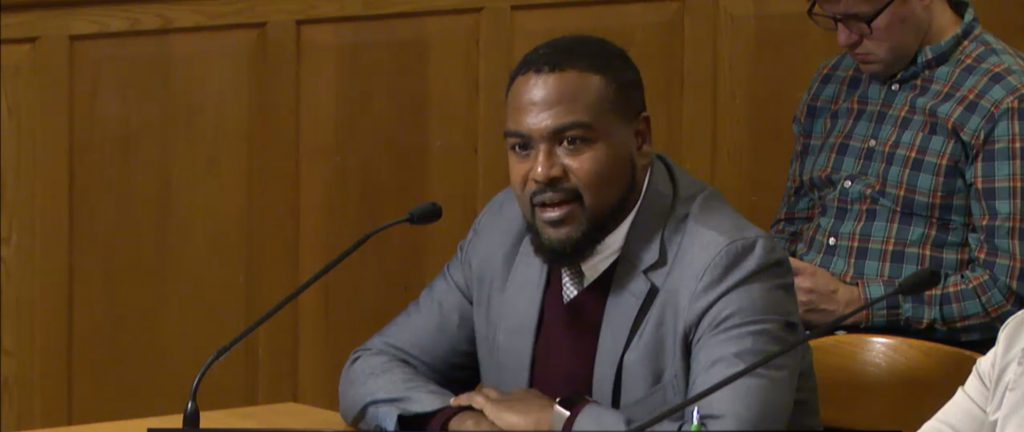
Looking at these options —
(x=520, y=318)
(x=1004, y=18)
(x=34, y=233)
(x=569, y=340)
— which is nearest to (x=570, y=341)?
(x=569, y=340)

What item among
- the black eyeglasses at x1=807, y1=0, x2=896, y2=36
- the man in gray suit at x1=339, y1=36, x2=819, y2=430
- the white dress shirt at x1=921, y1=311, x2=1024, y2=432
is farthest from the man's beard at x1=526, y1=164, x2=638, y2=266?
the black eyeglasses at x1=807, y1=0, x2=896, y2=36

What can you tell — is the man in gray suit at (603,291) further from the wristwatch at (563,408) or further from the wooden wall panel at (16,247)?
the wooden wall panel at (16,247)

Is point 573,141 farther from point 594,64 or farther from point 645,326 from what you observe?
point 645,326

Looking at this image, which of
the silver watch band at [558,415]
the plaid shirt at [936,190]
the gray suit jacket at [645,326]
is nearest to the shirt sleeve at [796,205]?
the plaid shirt at [936,190]

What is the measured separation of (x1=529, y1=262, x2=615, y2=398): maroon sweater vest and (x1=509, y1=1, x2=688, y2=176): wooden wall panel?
1.48 meters

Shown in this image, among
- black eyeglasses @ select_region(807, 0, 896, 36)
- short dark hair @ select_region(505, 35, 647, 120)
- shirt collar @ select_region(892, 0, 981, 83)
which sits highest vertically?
black eyeglasses @ select_region(807, 0, 896, 36)

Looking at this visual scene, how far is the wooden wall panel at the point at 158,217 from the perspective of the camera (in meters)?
4.61

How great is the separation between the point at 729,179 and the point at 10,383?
2415 millimetres

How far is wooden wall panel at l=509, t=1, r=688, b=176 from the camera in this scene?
158 inches

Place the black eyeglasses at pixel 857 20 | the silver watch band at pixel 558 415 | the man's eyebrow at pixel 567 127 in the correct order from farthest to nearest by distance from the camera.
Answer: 1. the black eyeglasses at pixel 857 20
2. the man's eyebrow at pixel 567 127
3. the silver watch band at pixel 558 415

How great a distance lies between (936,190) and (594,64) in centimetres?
114

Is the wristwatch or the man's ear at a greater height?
the man's ear

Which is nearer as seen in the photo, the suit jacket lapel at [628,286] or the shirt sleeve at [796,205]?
the suit jacket lapel at [628,286]

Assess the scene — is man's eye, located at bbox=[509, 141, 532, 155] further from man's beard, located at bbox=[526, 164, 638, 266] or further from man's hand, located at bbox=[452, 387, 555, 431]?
man's hand, located at bbox=[452, 387, 555, 431]
